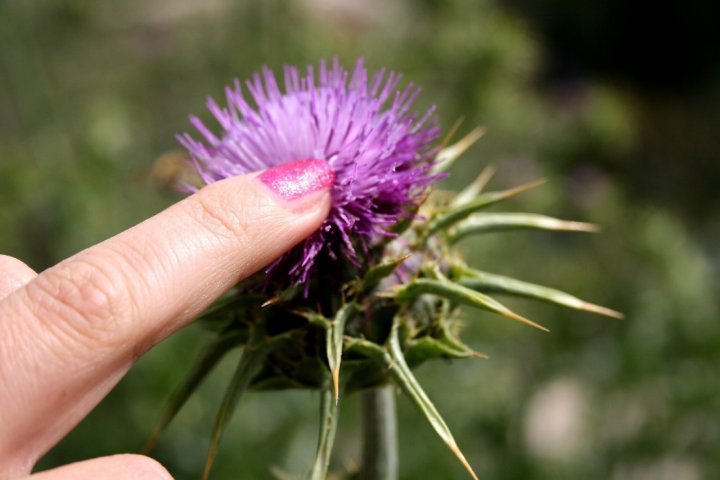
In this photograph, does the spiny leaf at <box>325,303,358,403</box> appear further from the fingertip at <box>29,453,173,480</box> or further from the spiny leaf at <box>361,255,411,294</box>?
the fingertip at <box>29,453,173,480</box>

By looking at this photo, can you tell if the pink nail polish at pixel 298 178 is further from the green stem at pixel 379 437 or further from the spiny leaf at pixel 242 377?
the green stem at pixel 379 437

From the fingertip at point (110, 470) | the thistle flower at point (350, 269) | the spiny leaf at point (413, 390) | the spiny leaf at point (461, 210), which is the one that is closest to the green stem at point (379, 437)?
the thistle flower at point (350, 269)

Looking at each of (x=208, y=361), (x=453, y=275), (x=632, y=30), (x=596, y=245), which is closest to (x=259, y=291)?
(x=208, y=361)

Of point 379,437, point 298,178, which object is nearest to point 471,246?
point 379,437

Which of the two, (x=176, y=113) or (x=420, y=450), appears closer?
(x=420, y=450)

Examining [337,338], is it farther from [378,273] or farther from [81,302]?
[81,302]

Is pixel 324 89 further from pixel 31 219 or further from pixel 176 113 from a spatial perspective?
pixel 176 113
